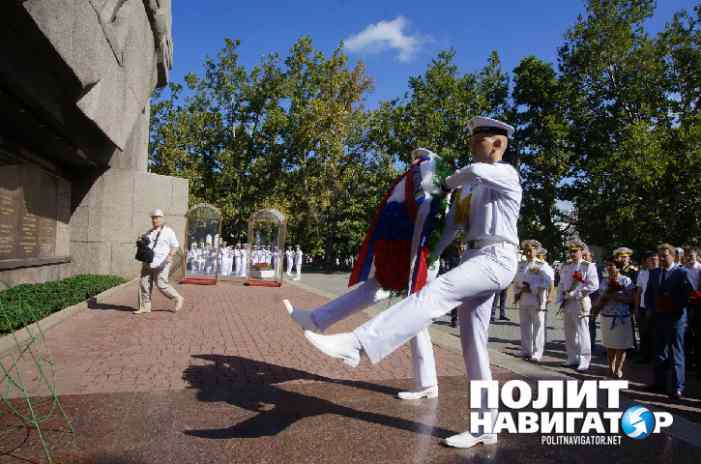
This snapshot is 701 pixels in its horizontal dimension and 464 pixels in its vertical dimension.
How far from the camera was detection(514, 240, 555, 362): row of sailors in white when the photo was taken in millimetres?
8016

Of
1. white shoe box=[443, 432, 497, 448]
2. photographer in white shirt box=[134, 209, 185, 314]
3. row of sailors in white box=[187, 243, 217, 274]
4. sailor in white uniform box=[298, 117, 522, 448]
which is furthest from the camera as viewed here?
row of sailors in white box=[187, 243, 217, 274]

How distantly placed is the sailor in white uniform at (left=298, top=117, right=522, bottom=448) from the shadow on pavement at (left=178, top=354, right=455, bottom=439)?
0.75 metres

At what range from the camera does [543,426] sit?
13.8 ft

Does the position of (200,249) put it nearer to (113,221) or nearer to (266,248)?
(266,248)

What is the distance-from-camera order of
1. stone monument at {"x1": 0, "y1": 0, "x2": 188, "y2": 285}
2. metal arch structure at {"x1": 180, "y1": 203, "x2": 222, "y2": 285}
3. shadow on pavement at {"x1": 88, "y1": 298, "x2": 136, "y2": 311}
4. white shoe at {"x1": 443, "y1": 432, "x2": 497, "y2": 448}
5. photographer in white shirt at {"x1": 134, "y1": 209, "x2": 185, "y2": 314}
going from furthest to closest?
metal arch structure at {"x1": 180, "y1": 203, "x2": 222, "y2": 285} < shadow on pavement at {"x1": 88, "y1": 298, "x2": 136, "y2": 311} < photographer in white shirt at {"x1": 134, "y1": 209, "x2": 185, "y2": 314} < stone monument at {"x1": 0, "y1": 0, "x2": 188, "y2": 285} < white shoe at {"x1": 443, "y1": 432, "x2": 497, "y2": 448}

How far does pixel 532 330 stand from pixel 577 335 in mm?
710

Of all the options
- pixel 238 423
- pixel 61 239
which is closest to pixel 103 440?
pixel 238 423

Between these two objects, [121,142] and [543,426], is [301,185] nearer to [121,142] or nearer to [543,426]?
[121,142]

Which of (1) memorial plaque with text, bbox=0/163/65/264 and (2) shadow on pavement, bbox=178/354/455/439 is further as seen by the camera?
(1) memorial plaque with text, bbox=0/163/65/264

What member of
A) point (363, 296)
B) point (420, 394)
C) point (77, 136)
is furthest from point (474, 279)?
point (77, 136)

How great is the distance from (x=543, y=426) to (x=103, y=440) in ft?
10.6

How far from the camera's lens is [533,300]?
8.16 meters

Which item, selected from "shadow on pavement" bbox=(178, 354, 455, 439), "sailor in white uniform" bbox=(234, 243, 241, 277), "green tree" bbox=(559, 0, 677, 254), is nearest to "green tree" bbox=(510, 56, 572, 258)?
"green tree" bbox=(559, 0, 677, 254)

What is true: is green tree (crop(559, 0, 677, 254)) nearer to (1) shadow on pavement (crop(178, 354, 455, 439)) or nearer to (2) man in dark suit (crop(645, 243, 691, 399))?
(2) man in dark suit (crop(645, 243, 691, 399))
